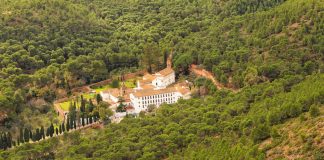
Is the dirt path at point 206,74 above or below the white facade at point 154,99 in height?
above

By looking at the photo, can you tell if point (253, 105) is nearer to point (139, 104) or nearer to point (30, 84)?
point (139, 104)

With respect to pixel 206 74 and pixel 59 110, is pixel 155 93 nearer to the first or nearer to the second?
pixel 206 74

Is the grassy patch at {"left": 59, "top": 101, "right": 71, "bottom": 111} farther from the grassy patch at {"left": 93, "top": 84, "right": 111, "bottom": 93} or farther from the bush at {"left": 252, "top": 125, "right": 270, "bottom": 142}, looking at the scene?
the bush at {"left": 252, "top": 125, "right": 270, "bottom": 142}

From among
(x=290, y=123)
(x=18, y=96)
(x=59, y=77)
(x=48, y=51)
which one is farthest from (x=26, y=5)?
(x=290, y=123)

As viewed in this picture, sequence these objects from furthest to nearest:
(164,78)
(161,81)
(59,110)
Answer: (164,78), (161,81), (59,110)

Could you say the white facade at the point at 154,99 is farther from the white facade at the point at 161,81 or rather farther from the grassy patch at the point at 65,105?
the grassy patch at the point at 65,105

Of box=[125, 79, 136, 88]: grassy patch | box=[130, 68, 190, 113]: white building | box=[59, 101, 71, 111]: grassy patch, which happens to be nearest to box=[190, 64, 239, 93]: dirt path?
box=[130, 68, 190, 113]: white building

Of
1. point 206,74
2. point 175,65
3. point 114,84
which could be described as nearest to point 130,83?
point 114,84

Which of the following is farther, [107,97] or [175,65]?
[175,65]

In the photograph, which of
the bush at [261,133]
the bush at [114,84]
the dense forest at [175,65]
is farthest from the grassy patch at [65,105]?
the bush at [261,133]

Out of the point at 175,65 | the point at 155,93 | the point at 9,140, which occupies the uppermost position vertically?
the point at 175,65
